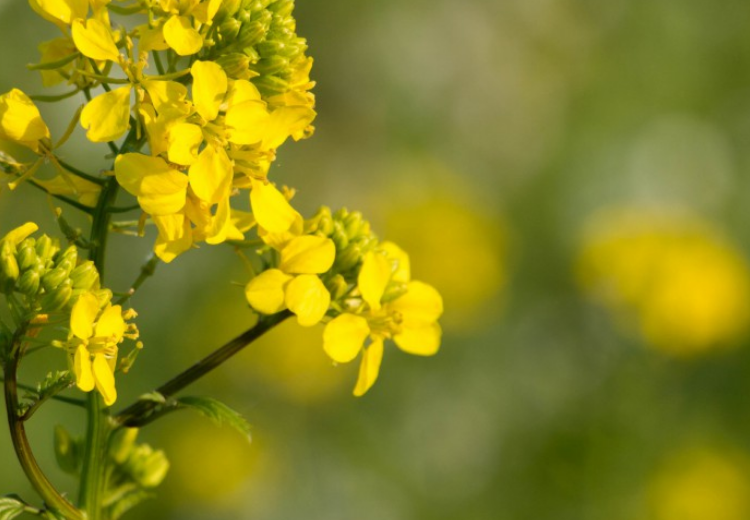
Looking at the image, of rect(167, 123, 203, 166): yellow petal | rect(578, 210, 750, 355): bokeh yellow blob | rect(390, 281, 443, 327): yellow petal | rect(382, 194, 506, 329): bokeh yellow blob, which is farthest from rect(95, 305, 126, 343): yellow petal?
rect(382, 194, 506, 329): bokeh yellow blob

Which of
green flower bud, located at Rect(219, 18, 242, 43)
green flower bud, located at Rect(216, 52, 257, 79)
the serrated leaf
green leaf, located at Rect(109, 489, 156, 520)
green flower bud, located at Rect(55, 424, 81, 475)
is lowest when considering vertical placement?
green leaf, located at Rect(109, 489, 156, 520)

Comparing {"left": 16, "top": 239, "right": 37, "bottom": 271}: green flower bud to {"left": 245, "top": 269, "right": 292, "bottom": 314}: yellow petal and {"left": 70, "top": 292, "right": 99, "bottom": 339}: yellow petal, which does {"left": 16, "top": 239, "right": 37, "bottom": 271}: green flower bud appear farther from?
{"left": 245, "top": 269, "right": 292, "bottom": 314}: yellow petal

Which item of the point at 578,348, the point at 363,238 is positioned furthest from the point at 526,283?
the point at 363,238

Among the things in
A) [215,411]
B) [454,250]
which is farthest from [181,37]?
[454,250]

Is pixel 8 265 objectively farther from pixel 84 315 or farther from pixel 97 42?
pixel 97 42

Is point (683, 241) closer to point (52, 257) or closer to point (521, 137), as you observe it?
point (521, 137)

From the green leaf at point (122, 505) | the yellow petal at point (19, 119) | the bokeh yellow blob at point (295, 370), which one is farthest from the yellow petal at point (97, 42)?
the bokeh yellow blob at point (295, 370)

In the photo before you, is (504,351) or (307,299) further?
(504,351)
